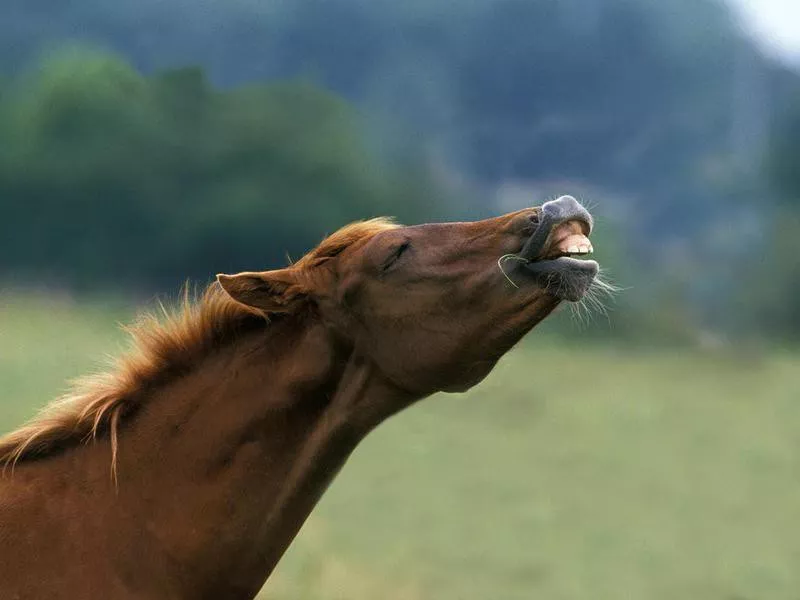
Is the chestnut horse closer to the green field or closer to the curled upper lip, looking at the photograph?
the curled upper lip

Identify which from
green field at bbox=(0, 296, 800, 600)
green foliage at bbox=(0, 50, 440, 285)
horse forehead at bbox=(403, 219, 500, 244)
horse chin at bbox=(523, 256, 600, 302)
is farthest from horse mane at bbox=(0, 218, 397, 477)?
green foliage at bbox=(0, 50, 440, 285)

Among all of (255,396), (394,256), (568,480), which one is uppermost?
(568,480)

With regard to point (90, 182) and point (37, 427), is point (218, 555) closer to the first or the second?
point (37, 427)

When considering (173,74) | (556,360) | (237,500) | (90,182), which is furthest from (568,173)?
(237,500)

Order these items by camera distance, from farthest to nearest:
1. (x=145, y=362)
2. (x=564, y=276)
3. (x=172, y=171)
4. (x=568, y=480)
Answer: (x=172, y=171) → (x=568, y=480) → (x=145, y=362) → (x=564, y=276)

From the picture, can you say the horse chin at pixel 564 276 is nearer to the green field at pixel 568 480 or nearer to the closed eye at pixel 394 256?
the closed eye at pixel 394 256

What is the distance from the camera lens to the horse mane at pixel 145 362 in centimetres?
315

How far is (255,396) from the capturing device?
10.4 feet

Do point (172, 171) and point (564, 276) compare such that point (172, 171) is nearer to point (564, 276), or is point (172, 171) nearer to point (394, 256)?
point (394, 256)

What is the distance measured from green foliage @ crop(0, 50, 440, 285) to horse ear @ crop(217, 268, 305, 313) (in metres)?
7.16

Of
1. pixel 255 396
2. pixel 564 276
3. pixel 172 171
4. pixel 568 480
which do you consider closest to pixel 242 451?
pixel 255 396

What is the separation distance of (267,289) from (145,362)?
0.42 metres

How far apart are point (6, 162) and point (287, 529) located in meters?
11.3

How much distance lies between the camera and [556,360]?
8.86 m
